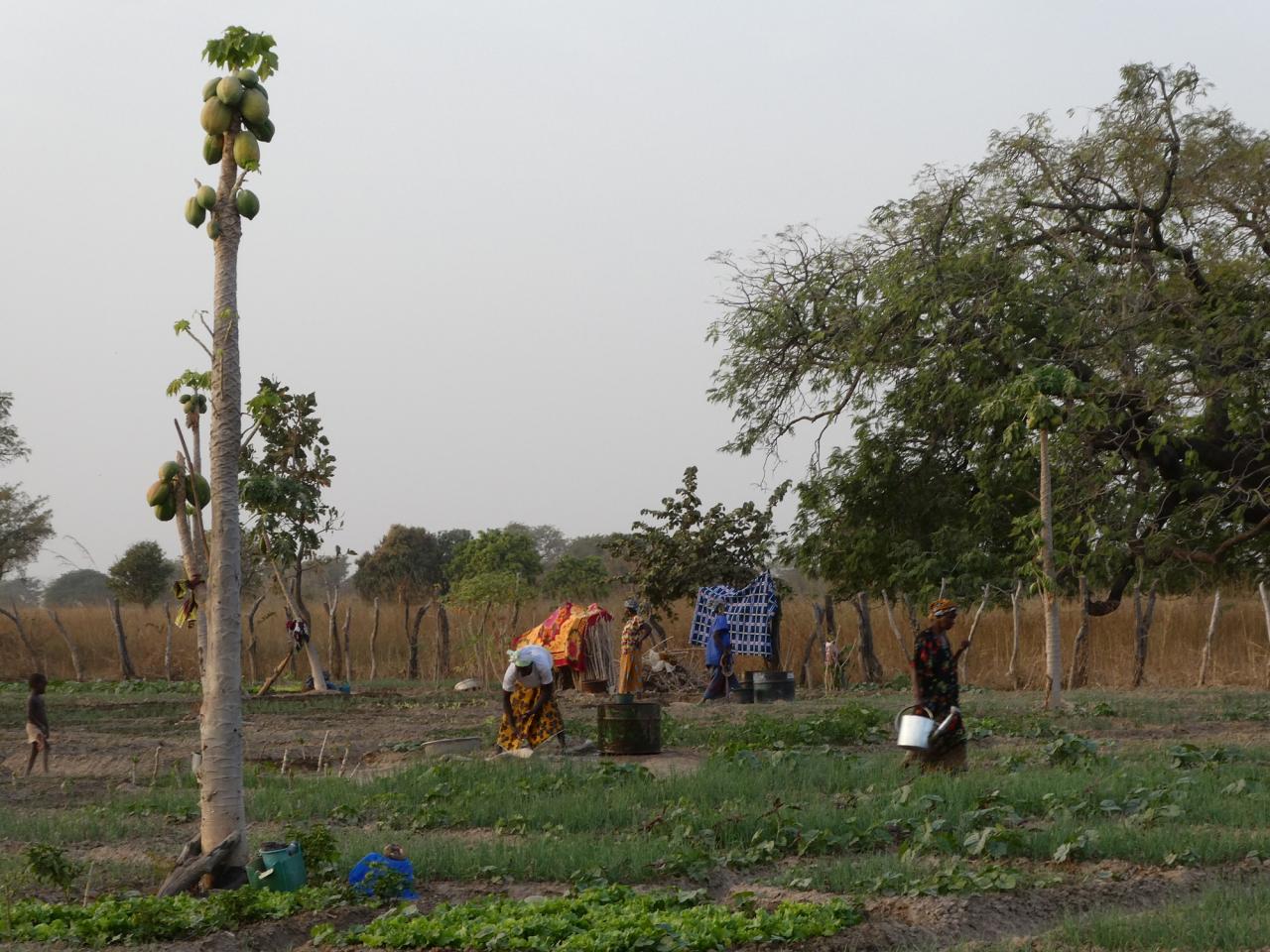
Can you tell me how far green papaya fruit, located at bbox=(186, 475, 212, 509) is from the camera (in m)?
7.88

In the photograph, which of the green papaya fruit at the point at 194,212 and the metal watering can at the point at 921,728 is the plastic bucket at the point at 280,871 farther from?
the metal watering can at the point at 921,728

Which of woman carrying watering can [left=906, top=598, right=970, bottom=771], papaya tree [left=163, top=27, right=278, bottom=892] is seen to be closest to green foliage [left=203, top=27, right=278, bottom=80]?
papaya tree [left=163, top=27, right=278, bottom=892]

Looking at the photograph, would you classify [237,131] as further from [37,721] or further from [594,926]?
[37,721]

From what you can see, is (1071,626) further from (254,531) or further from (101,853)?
(101,853)

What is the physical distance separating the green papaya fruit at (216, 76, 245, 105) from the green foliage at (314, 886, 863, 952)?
4.27 metres

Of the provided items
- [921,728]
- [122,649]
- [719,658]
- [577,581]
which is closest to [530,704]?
[921,728]

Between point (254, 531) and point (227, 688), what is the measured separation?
17.1 meters

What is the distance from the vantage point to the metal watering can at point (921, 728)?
424 inches

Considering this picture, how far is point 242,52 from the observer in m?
7.66

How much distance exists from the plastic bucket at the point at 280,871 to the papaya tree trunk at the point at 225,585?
169 millimetres

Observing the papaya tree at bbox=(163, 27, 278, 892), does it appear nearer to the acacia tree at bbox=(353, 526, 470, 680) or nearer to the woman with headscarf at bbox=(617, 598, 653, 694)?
the woman with headscarf at bbox=(617, 598, 653, 694)

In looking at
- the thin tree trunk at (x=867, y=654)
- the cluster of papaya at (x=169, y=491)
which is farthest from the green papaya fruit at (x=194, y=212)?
the thin tree trunk at (x=867, y=654)

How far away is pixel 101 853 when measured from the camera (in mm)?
8938

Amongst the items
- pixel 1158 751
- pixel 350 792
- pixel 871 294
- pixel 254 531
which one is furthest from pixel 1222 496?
pixel 254 531
